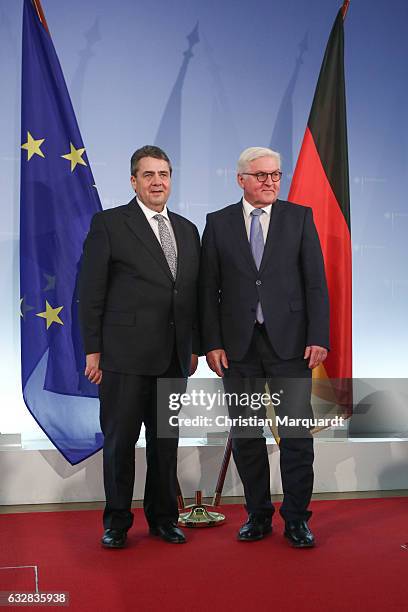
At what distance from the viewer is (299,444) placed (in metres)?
2.95

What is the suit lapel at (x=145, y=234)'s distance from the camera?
2.97 m

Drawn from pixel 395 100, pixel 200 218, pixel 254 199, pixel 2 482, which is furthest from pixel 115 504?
pixel 395 100

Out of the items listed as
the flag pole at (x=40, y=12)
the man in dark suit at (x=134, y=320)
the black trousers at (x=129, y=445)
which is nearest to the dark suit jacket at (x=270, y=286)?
the man in dark suit at (x=134, y=320)

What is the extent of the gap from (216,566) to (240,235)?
1198 mm

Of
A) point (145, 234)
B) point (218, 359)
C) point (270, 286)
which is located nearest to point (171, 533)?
point (218, 359)

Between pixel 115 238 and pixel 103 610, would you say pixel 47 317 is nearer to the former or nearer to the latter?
pixel 115 238

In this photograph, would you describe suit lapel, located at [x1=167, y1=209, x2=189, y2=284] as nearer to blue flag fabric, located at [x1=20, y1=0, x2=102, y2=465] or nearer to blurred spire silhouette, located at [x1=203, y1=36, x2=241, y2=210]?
blue flag fabric, located at [x1=20, y1=0, x2=102, y2=465]

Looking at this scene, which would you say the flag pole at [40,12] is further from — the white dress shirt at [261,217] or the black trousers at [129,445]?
the black trousers at [129,445]

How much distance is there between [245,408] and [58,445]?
1031 millimetres

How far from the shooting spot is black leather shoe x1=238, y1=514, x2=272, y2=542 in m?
3.01

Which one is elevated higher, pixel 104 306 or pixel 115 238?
pixel 115 238

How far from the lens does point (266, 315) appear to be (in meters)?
2.95

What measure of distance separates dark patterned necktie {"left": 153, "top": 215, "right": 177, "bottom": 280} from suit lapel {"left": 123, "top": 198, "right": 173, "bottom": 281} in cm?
3

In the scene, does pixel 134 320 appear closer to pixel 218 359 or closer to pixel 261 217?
pixel 218 359
